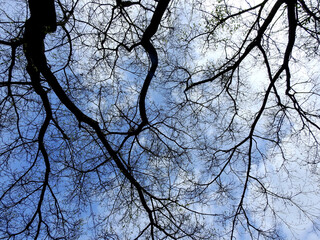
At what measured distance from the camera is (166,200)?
20.2ft

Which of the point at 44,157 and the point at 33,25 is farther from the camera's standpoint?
the point at 44,157

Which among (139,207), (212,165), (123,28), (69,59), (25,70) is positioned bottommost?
(139,207)

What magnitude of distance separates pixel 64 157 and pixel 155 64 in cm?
375

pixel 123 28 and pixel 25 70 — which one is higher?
pixel 123 28

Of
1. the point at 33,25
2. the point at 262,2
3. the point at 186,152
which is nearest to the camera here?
the point at 33,25

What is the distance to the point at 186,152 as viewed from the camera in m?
6.57

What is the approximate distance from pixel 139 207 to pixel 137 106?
2977mm

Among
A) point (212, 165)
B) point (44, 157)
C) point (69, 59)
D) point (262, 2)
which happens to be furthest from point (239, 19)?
point (44, 157)

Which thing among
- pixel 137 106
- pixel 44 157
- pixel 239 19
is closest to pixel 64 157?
pixel 44 157

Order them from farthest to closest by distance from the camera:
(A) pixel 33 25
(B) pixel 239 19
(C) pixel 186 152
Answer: (C) pixel 186 152, (B) pixel 239 19, (A) pixel 33 25

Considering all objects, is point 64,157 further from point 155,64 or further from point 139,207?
point 155,64

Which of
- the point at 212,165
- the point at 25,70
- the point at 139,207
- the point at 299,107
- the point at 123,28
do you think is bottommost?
the point at 139,207

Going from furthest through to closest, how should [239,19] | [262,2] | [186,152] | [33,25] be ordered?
[186,152], [239,19], [262,2], [33,25]

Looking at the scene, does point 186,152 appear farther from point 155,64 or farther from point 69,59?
point 69,59
